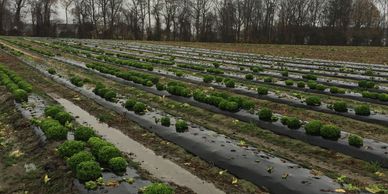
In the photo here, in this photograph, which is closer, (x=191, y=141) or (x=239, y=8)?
(x=191, y=141)

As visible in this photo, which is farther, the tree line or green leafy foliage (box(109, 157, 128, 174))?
the tree line

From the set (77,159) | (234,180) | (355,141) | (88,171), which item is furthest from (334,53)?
(88,171)

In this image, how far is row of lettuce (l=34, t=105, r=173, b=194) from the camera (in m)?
8.23

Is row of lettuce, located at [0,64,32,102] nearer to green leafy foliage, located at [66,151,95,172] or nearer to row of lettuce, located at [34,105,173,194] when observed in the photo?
row of lettuce, located at [34,105,173,194]

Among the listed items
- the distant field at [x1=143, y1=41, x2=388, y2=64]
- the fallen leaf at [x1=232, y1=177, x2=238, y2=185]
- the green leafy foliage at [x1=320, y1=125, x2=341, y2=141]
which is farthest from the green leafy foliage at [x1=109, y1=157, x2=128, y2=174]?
the distant field at [x1=143, y1=41, x2=388, y2=64]

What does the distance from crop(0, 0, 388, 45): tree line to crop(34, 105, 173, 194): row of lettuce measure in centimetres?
6434

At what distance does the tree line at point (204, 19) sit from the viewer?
77125 mm

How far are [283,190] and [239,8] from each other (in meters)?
80.2

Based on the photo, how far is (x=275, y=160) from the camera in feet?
31.5

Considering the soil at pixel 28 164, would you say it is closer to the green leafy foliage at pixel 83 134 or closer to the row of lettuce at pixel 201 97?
the green leafy foliage at pixel 83 134

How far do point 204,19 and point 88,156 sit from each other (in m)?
77.4

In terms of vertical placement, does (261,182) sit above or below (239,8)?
below

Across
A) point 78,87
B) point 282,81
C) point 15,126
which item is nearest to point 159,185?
point 15,126

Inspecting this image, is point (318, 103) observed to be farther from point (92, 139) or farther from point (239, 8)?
point (239, 8)
